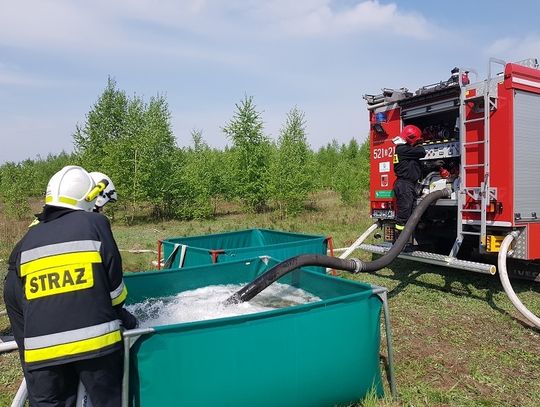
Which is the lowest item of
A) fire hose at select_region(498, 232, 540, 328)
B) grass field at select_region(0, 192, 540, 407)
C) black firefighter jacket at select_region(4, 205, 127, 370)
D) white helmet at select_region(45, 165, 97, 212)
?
grass field at select_region(0, 192, 540, 407)

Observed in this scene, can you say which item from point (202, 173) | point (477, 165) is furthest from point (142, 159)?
point (477, 165)

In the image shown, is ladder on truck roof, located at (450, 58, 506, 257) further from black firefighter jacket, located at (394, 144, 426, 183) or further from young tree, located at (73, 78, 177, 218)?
young tree, located at (73, 78, 177, 218)

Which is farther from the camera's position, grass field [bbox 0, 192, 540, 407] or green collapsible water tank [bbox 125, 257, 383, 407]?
grass field [bbox 0, 192, 540, 407]

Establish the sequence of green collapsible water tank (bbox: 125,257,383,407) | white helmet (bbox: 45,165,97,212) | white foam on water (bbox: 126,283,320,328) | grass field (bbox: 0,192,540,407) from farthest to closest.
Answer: white foam on water (bbox: 126,283,320,328)
grass field (bbox: 0,192,540,407)
green collapsible water tank (bbox: 125,257,383,407)
white helmet (bbox: 45,165,97,212)

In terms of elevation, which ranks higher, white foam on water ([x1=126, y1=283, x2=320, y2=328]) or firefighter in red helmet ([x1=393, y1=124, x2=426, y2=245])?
firefighter in red helmet ([x1=393, y1=124, x2=426, y2=245])

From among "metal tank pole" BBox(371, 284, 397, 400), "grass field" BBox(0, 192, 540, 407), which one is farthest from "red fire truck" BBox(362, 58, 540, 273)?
"metal tank pole" BBox(371, 284, 397, 400)

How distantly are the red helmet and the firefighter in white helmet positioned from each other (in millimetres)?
5282

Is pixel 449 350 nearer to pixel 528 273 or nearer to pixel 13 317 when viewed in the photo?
pixel 528 273

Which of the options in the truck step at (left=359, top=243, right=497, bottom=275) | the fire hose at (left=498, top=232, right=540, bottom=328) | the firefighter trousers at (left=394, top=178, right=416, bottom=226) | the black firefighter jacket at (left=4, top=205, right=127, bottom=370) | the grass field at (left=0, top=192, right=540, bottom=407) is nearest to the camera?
the black firefighter jacket at (left=4, top=205, right=127, bottom=370)

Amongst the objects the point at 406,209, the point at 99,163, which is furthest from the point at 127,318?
the point at 99,163

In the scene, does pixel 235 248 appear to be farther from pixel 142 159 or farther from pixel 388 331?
pixel 142 159

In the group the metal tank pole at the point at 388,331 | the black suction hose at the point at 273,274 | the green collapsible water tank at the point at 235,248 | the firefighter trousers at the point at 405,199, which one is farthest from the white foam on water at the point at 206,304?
the firefighter trousers at the point at 405,199

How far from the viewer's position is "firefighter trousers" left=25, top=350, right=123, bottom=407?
2.40 metres

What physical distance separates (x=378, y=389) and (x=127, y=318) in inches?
74.8
